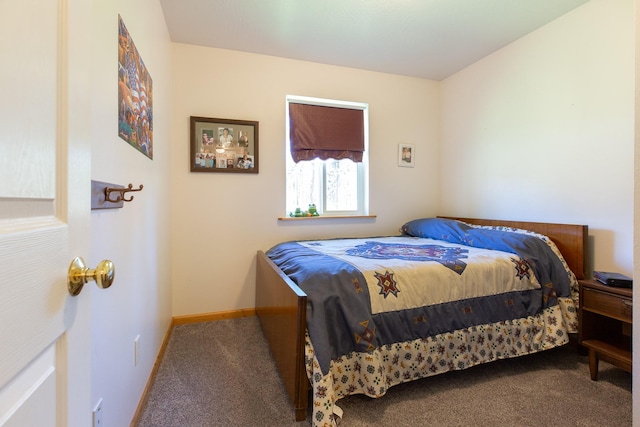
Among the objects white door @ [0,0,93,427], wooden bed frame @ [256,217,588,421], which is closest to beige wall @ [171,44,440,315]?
wooden bed frame @ [256,217,588,421]

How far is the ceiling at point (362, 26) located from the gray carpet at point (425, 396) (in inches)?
99.5

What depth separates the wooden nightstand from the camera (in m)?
1.60

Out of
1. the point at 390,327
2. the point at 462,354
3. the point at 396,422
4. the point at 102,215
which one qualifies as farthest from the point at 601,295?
the point at 102,215

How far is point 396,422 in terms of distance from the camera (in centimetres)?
143

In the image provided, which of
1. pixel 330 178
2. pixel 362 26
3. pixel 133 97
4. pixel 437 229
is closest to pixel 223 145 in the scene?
pixel 330 178

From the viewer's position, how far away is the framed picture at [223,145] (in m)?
2.69

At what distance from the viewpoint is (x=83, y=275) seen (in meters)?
0.54

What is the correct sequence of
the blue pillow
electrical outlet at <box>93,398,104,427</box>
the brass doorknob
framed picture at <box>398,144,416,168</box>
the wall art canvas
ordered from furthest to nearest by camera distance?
framed picture at <box>398,144,416,168</box>, the blue pillow, the wall art canvas, electrical outlet at <box>93,398,104,427</box>, the brass doorknob

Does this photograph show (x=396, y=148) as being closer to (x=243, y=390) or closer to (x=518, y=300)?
(x=518, y=300)

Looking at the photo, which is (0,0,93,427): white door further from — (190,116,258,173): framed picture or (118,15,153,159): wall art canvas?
(190,116,258,173): framed picture

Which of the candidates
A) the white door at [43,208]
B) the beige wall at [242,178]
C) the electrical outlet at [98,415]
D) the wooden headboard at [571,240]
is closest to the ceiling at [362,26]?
the beige wall at [242,178]

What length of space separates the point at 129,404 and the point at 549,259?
8.52ft

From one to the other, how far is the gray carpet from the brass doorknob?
1.25 m

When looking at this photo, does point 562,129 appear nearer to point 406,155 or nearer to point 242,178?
point 406,155
